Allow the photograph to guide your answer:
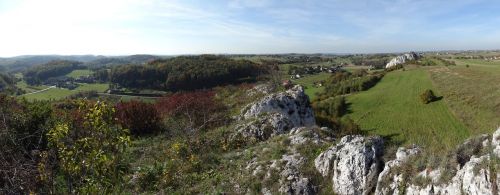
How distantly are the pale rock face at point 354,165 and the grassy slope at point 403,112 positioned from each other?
106ft

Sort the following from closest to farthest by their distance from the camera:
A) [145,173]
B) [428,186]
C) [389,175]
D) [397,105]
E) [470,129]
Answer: [428,186] < [389,175] < [145,173] < [470,129] < [397,105]

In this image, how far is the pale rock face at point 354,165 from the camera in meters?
13.4

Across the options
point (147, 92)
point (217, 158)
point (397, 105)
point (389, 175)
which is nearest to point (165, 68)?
point (147, 92)

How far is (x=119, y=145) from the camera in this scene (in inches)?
289

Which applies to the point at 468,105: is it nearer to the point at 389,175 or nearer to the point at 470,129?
the point at 470,129

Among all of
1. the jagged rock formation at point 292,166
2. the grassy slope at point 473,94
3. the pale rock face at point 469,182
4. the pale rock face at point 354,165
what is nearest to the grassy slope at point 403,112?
the grassy slope at point 473,94

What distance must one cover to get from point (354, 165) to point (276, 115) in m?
14.4

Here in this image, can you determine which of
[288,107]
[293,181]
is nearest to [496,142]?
[293,181]

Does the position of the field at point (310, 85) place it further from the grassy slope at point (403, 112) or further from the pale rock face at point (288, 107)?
the pale rock face at point (288, 107)

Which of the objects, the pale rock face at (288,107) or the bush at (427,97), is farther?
the bush at (427,97)

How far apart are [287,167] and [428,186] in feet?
20.9

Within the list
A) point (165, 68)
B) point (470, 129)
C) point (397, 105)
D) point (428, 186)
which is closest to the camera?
point (428, 186)

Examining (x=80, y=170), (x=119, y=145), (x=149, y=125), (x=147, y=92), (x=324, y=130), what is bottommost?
(x=147, y=92)

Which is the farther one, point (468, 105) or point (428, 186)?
point (468, 105)
